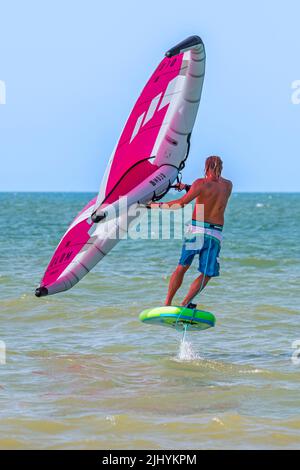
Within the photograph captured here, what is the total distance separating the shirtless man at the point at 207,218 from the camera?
8.24 m

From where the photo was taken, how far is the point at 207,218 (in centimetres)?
839

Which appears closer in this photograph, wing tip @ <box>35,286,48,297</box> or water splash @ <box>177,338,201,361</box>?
wing tip @ <box>35,286,48,297</box>

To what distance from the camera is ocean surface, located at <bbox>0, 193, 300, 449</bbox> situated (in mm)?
6793

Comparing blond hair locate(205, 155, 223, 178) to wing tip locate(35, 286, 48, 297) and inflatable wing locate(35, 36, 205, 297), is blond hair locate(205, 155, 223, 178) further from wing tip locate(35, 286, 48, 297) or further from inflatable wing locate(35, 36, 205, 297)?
wing tip locate(35, 286, 48, 297)

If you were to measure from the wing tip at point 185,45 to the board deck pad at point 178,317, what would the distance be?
237 centimetres

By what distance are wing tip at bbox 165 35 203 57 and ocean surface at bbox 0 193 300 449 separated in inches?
122

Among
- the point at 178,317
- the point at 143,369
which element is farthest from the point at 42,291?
the point at 178,317

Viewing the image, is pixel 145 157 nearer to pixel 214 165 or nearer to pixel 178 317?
pixel 214 165

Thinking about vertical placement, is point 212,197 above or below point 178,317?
above

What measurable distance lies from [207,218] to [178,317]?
982 millimetres

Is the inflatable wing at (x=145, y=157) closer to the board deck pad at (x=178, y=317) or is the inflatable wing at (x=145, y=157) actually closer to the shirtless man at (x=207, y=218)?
the shirtless man at (x=207, y=218)

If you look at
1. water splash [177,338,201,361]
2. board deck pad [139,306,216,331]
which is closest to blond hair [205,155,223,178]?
board deck pad [139,306,216,331]

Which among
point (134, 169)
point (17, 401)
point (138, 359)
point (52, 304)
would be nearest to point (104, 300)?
point (52, 304)
